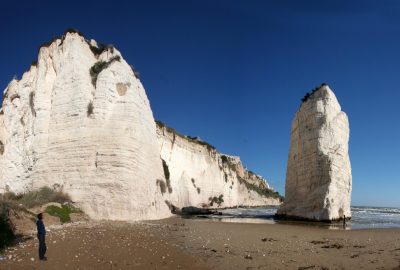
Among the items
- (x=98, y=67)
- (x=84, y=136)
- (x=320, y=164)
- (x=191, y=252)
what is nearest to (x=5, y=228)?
(x=191, y=252)

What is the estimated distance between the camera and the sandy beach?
8.10m

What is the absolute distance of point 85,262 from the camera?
798 centimetres

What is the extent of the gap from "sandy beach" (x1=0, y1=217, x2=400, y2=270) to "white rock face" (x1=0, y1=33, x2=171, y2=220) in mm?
5930

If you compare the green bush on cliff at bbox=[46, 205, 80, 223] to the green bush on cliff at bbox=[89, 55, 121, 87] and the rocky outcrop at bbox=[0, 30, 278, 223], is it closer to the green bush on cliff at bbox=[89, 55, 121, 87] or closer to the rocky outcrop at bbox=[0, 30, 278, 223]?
the rocky outcrop at bbox=[0, 30, 278, 223]

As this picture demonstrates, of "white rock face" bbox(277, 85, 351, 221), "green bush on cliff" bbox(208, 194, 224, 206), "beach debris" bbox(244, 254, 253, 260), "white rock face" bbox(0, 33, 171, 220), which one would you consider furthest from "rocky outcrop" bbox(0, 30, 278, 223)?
"green bush on cliff" bbox(208, 194, 224, 206)

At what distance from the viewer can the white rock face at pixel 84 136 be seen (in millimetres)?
18531

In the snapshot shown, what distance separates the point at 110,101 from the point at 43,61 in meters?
5.49

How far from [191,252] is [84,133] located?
38.2 feet

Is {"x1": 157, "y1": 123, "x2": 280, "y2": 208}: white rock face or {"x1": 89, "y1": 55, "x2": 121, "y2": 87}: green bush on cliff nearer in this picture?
{"x1": 89, "y1": 55, "x2": 121, "y2": 87}: green bush on cliff

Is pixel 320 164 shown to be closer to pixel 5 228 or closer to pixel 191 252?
pixel 191 252

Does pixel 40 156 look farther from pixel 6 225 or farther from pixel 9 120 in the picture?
pixel 6 225

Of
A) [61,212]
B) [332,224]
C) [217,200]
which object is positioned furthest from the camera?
A: [217,200]

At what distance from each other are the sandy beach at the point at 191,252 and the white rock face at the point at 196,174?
25117 millimetres

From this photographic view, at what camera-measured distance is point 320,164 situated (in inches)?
1001
